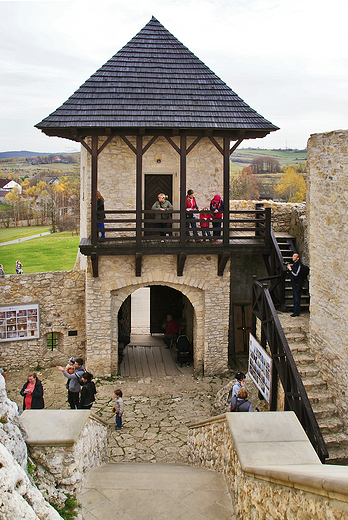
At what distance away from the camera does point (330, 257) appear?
7879 millimetres

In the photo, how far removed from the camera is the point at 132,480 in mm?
5672

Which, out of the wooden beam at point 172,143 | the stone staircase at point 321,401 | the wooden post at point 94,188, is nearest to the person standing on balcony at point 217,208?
the wooden beam at point 172,143

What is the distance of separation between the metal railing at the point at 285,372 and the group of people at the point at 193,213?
2.34m

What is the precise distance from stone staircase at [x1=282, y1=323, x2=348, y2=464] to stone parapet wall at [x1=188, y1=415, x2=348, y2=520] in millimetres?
1883

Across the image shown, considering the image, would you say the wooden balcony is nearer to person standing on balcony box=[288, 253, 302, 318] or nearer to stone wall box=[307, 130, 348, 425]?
person standing on balcony box=[288, 253, 302, 318]

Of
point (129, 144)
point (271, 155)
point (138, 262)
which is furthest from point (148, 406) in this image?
point (271, 155)

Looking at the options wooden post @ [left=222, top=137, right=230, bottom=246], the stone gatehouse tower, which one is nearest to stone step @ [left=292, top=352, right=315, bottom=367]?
the stone gatehouse tower

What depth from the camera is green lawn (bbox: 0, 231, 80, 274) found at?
17.7 meters

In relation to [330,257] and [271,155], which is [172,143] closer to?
[330,257]

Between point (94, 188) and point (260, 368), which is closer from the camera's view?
point (260, 368)

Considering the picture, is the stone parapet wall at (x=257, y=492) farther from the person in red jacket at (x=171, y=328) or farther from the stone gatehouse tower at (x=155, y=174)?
the person in red jacket at (x=171, y=328)

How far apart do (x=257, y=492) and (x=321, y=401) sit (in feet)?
12.3

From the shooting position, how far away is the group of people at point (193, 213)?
11.0 meters

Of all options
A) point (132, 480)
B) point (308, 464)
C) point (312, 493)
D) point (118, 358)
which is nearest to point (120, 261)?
point (118, 358)
